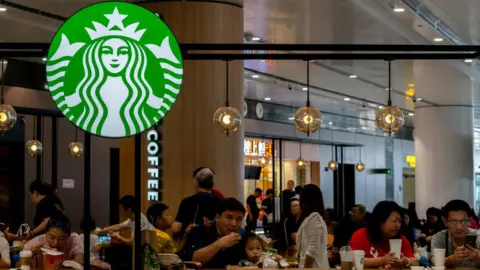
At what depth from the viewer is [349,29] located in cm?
1087

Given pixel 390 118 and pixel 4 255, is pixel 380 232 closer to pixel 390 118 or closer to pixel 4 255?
pixel 4 255

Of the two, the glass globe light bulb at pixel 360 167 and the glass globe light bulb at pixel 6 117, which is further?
the glass globe light bulb at pixel 360 167

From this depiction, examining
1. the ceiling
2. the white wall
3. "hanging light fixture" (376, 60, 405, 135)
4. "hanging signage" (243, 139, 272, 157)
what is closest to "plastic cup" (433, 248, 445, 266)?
the ceiling

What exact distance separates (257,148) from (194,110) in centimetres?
1199

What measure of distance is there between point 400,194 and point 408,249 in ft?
82.6

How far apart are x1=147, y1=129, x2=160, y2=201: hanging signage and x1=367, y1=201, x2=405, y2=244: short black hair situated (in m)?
3.70

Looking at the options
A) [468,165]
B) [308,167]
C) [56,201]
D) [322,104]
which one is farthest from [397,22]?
[308,167]

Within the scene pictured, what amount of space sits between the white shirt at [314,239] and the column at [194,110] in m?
2.66

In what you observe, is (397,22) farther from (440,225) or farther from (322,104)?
(322,104)

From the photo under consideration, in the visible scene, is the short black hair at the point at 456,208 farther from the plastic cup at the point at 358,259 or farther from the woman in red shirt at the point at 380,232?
the plastic cup at the point at 358,259

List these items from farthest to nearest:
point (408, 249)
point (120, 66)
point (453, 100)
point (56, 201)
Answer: point (453, 100), point (56, 201), point (408, 249), point (120, 66)

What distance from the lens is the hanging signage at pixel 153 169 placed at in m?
8.59

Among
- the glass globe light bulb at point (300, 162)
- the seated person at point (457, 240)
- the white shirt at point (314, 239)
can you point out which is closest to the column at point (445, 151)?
the glass globe light bulb at point (300, 162)

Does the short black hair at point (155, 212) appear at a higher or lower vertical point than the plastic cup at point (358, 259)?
higher
